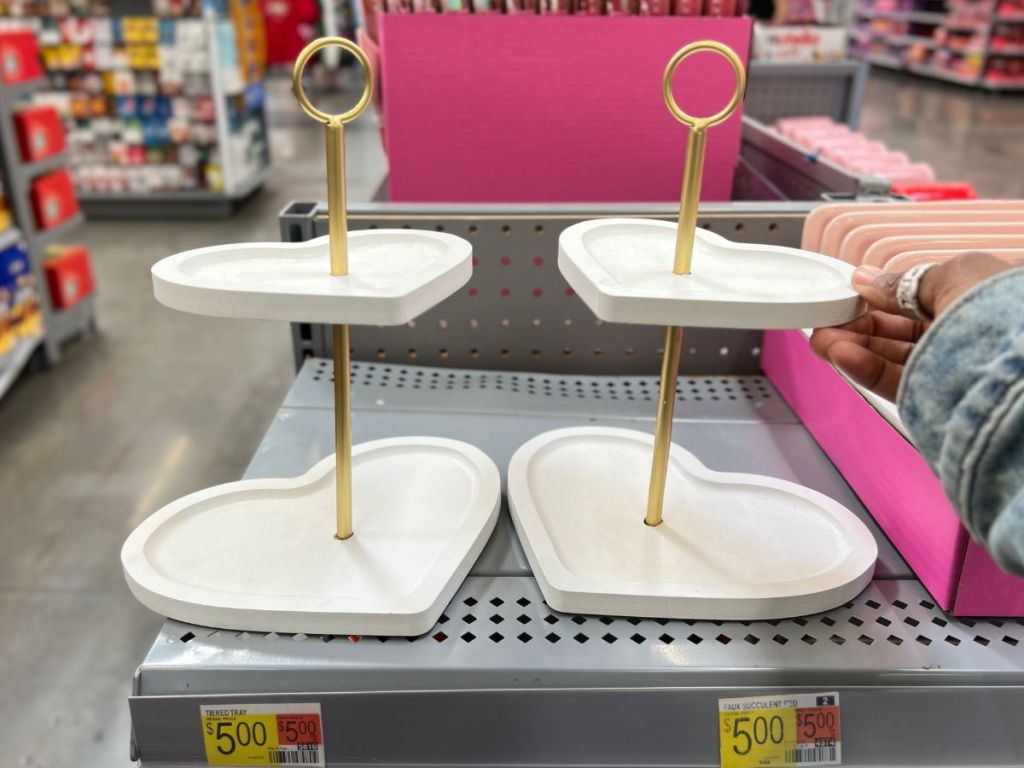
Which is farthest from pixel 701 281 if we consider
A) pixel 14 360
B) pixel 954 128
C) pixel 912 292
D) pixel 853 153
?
pixel 954 128

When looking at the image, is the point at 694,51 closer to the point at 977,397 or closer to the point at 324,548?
the point at 977,397

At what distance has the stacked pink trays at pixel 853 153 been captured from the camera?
6.67 feet

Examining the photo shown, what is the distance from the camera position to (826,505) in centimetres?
98

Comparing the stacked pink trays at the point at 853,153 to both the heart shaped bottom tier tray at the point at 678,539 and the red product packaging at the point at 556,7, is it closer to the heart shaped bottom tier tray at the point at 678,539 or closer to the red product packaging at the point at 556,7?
the red product packaging at the point at 556,7

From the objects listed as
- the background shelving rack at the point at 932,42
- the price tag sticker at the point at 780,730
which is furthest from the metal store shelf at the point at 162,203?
the background shelving rack at the point at 932,42

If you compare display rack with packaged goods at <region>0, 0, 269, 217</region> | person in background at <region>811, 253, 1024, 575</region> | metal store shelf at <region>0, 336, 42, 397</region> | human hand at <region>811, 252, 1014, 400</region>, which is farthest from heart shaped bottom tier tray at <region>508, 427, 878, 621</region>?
display rack with packaged goods at <region>0, 0, 269, 217</region>

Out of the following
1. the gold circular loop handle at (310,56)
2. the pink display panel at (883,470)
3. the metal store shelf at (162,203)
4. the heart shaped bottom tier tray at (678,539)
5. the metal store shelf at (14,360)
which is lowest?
the metal store shelf at (14,360)

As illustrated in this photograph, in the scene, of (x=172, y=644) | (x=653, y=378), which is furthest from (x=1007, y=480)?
(x=653, y=378)

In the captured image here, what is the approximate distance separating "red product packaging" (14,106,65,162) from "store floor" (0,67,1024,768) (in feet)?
2.78

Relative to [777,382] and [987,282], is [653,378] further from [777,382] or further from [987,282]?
[987,282]

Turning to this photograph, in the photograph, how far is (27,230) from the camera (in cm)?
345

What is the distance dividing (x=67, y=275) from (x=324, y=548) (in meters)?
3.30

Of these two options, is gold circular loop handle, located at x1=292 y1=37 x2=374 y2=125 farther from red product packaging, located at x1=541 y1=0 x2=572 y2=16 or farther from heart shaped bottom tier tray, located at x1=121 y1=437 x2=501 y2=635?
red product packaging, located at x1=541 y1=0 x2=572 y2=16

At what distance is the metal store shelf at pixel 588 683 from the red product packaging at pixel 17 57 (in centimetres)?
319
